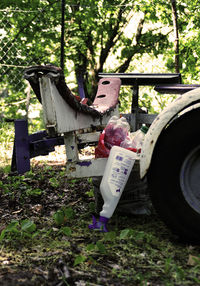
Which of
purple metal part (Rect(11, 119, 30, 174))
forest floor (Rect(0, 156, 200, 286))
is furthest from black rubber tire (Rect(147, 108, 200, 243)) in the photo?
purple metal part (Rect(11, 119, 30, 174))

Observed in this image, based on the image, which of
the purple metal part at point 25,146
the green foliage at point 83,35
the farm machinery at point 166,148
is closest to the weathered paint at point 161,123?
the farm machinery at point 166,148

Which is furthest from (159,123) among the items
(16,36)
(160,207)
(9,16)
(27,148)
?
(9,16)

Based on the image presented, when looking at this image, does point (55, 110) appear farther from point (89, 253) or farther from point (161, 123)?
point (89, 253)

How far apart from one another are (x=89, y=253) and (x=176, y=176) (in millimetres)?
629

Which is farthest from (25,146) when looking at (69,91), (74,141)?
(69,91)

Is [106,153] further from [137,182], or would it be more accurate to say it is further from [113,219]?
[113,219]

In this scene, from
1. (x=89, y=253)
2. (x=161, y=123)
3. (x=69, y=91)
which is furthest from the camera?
(x=69, y=91)

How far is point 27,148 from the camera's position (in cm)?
333

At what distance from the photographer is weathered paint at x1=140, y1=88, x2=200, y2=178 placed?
2172 mm

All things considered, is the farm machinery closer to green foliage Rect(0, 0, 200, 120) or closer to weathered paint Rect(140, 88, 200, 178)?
weathered paint Rect(140, 88, 200, 178)

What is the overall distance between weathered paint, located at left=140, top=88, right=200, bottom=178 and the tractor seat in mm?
544

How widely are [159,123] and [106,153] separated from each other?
0.62 meters

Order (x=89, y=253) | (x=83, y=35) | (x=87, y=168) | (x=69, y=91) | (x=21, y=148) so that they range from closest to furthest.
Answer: (x=89, y=253) < (x=69, y=91) < (x=87, y=168) < (x=21, y=148) < (x=83, y=35)

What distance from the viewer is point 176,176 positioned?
83.2 inches
